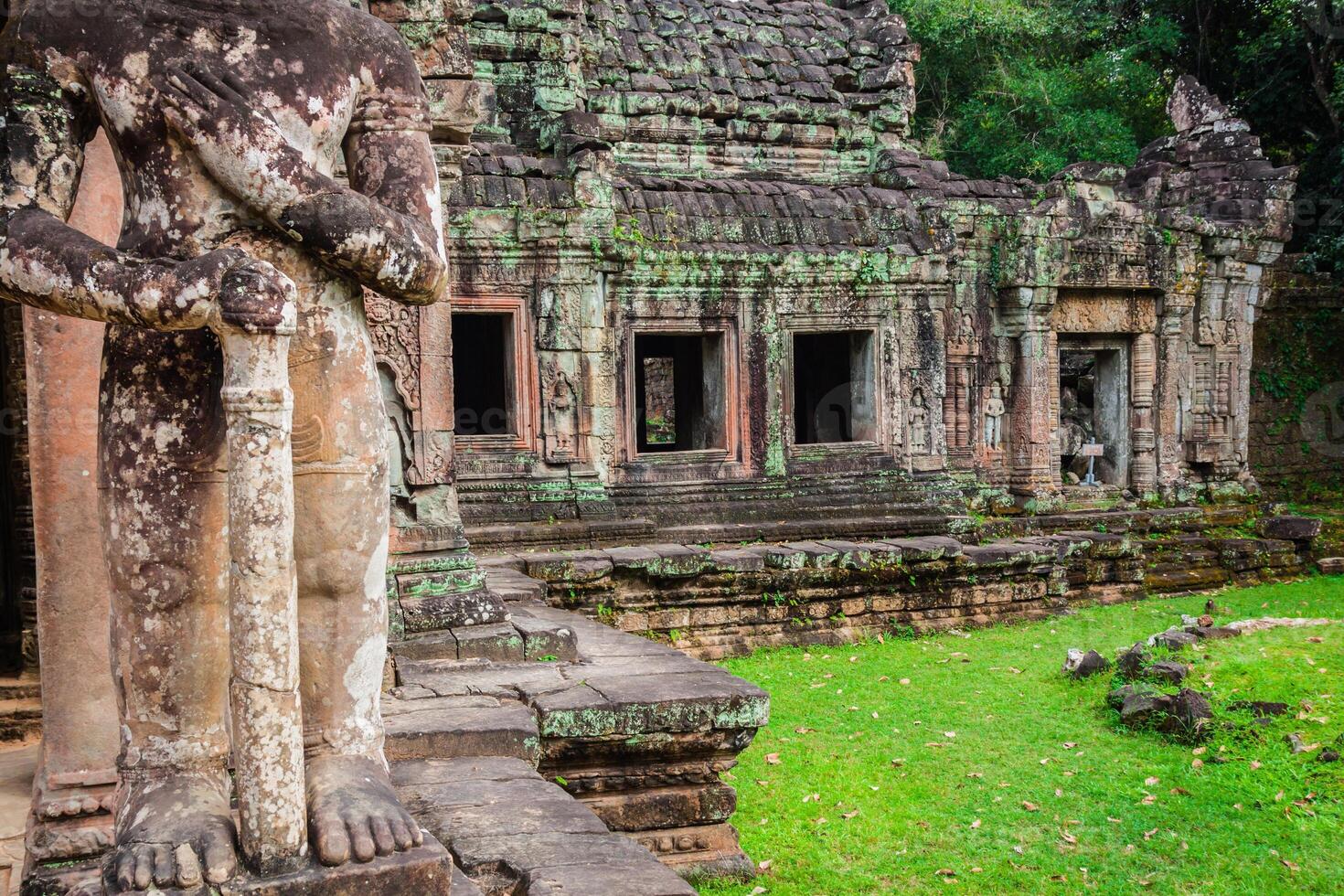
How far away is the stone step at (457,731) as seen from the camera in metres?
3.95

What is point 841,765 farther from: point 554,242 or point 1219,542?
point 1219,542

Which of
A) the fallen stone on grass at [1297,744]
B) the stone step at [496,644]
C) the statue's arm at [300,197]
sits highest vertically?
the statue's arm at [300,197]

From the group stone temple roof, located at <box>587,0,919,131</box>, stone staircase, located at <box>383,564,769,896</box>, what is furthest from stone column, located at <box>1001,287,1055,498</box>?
stone staircase, located at <box>383,564,769,896</box>

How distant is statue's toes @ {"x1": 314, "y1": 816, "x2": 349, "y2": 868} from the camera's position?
2.40 metres

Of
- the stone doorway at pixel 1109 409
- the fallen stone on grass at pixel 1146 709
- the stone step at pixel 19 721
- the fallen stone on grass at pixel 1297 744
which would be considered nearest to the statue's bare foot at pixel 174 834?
the stone step at pixel 19 721

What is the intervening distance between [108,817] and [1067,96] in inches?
785

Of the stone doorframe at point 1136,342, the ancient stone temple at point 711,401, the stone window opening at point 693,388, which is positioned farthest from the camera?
the stone doorframe at point 1136,342

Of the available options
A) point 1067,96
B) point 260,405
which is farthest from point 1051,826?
point 1067,96

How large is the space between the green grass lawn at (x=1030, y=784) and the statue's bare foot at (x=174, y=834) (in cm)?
268

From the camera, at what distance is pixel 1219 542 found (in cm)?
1301

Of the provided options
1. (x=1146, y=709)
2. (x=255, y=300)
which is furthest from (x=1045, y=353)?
(x=255, y=300)

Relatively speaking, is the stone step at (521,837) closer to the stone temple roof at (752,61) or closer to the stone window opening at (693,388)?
the stone window opening at (693,388)

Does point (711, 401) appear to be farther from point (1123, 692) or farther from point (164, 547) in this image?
point (164, 547)

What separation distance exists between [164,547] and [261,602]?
1.10 ft
